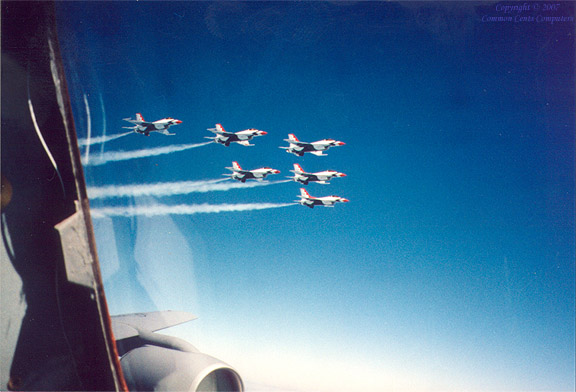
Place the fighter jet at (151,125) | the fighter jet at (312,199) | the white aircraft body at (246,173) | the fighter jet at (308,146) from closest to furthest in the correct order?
the fighter jet at (151,125)
the fighter jet at (308,146)
the white aircraft body at (246,173)
the fighter jet at (312,199)

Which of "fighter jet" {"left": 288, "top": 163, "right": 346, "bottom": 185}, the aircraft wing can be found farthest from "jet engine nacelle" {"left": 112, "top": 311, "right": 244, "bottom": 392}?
"fighter jet" {"left": 288, "top": 163, "right": 346, "bottom": 185}

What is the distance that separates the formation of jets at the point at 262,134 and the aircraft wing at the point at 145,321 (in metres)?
1.60

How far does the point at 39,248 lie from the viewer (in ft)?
4.66

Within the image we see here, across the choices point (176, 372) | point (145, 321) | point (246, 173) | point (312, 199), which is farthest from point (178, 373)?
point (312, 199)

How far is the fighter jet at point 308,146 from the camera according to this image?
3.20m

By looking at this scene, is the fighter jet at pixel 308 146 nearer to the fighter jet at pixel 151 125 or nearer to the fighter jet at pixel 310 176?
the fighter jet at pixel 310 176

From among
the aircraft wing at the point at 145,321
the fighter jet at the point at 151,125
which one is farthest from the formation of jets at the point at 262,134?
the aircraft wing at the point at 145,321

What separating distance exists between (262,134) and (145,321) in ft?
7.63

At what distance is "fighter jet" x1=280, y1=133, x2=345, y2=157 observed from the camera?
3.20m

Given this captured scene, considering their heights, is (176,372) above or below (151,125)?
below

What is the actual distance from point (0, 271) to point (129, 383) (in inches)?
46.5

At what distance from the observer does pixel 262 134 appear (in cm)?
312

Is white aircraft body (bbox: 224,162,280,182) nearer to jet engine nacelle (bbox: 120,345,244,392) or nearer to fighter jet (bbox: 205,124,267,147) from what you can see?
fighter jet (bbox: 205,124,267,147)

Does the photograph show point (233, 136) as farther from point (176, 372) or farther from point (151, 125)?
point (176, 372)
